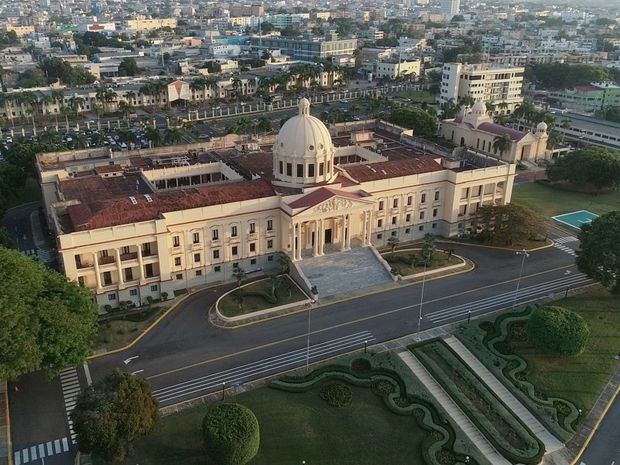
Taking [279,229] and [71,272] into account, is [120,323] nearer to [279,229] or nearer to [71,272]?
[71,272]

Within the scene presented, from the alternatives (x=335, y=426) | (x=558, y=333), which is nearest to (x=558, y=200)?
(x=558, y=333)

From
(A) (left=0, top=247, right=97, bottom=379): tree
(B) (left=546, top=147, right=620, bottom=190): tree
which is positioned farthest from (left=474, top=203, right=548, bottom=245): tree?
(A) (left=0, top=247, right=97, bottom=379): tree

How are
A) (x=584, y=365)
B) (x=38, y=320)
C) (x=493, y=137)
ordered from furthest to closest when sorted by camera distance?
(x=493, y=137)
(x=584, y=365)
(x=38, y=320)

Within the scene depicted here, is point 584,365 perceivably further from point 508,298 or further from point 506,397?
point 508,298

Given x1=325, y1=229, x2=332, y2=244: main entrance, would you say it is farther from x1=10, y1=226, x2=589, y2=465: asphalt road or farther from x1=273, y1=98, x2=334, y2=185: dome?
x1=10, y1=226, x2=589, y2=465: asphalt road

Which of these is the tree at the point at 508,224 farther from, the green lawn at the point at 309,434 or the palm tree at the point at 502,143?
the green lawn at the point at 309,434

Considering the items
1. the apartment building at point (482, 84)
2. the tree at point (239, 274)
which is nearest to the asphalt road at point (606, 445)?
the tree at point (239, 274)

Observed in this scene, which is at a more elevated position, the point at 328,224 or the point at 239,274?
the point at 328,224
